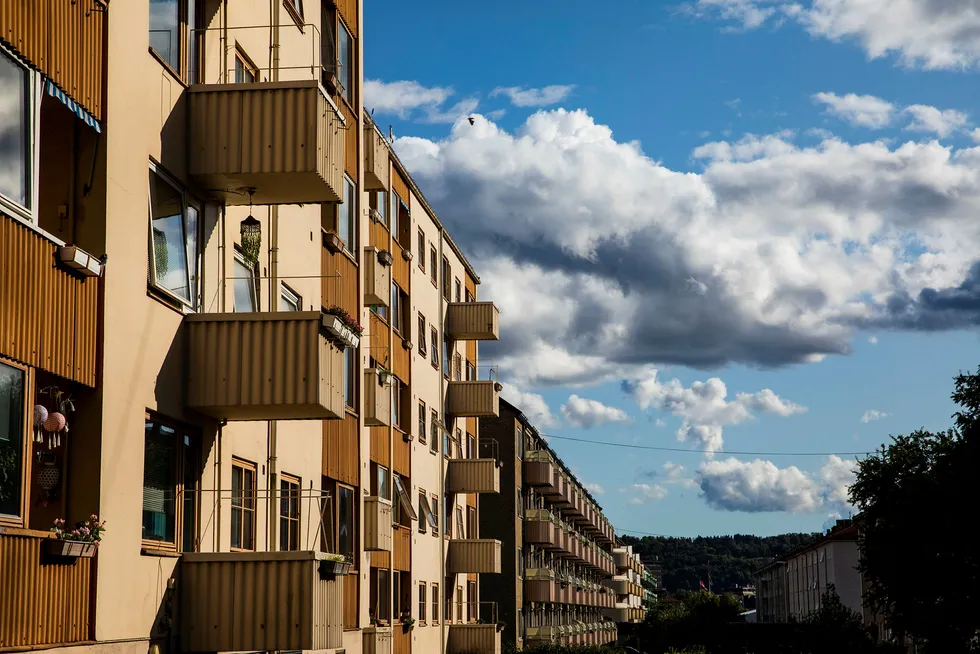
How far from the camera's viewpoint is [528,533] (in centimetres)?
6500

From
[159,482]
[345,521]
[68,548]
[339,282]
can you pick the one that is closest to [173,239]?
[159,482]

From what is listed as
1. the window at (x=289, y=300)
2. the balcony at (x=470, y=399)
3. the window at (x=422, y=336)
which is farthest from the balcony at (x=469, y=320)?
the window at (x=289, y=300)

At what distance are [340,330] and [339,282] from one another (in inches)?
294

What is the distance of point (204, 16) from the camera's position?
16.1 m

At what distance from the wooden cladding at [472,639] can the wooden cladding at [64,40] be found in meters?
32.4

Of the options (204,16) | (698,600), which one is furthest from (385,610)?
(698,600)

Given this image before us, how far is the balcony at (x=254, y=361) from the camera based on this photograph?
14609mm

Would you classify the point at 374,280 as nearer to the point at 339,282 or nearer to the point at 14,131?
the point at 339,282

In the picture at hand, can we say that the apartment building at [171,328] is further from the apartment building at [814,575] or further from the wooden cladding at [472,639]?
the apartment building at [814,575]

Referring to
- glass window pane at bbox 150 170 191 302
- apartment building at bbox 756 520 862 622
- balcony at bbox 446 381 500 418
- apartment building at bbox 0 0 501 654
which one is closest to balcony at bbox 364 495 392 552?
apartment building at bbox 0 0 501 654

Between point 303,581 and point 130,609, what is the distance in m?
2.25

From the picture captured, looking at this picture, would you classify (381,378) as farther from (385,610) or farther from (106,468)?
(106,468)

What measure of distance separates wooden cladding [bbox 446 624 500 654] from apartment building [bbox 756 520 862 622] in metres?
33.2

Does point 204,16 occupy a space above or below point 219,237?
above
